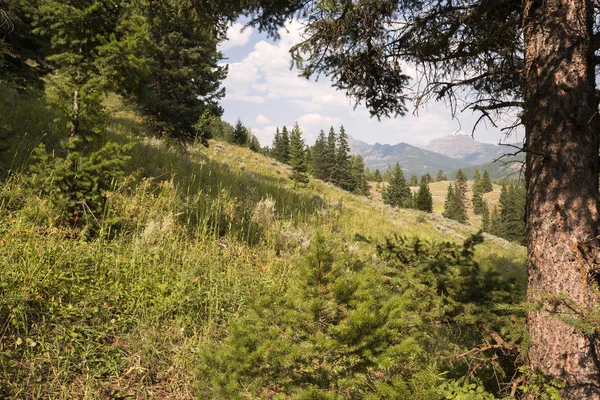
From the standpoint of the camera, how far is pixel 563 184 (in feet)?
8.98

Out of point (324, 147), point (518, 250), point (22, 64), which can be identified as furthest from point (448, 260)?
point (324, 147)

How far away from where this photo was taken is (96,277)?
10.9 ft

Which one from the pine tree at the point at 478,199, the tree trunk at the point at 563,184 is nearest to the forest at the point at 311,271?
the tree trunk at the point at 563,184

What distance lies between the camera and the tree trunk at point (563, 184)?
264cm

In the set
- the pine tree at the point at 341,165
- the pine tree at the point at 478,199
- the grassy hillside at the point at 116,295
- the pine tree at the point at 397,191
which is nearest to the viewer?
the grassy hillside at the point at 116,295

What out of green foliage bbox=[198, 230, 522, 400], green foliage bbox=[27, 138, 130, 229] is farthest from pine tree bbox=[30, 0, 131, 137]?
green foliage bbox=[198, 230, 522, 400]

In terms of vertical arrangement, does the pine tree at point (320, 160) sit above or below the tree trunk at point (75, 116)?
above

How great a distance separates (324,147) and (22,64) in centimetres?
6548

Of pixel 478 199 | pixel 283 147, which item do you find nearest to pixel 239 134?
pixel 283 147

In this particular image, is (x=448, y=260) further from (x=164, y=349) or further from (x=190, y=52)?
(x=190, y=52)

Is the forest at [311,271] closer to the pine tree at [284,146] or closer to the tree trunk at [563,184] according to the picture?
the tree trunk at [563,184]

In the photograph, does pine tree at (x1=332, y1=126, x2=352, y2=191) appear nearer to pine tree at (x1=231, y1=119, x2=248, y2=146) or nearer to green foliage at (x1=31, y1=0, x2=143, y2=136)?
pine tree at (x1=231, y1=119, x2=248, y2=146)

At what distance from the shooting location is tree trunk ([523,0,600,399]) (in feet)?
8.65

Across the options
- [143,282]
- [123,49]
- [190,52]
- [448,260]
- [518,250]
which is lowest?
[518,250]
